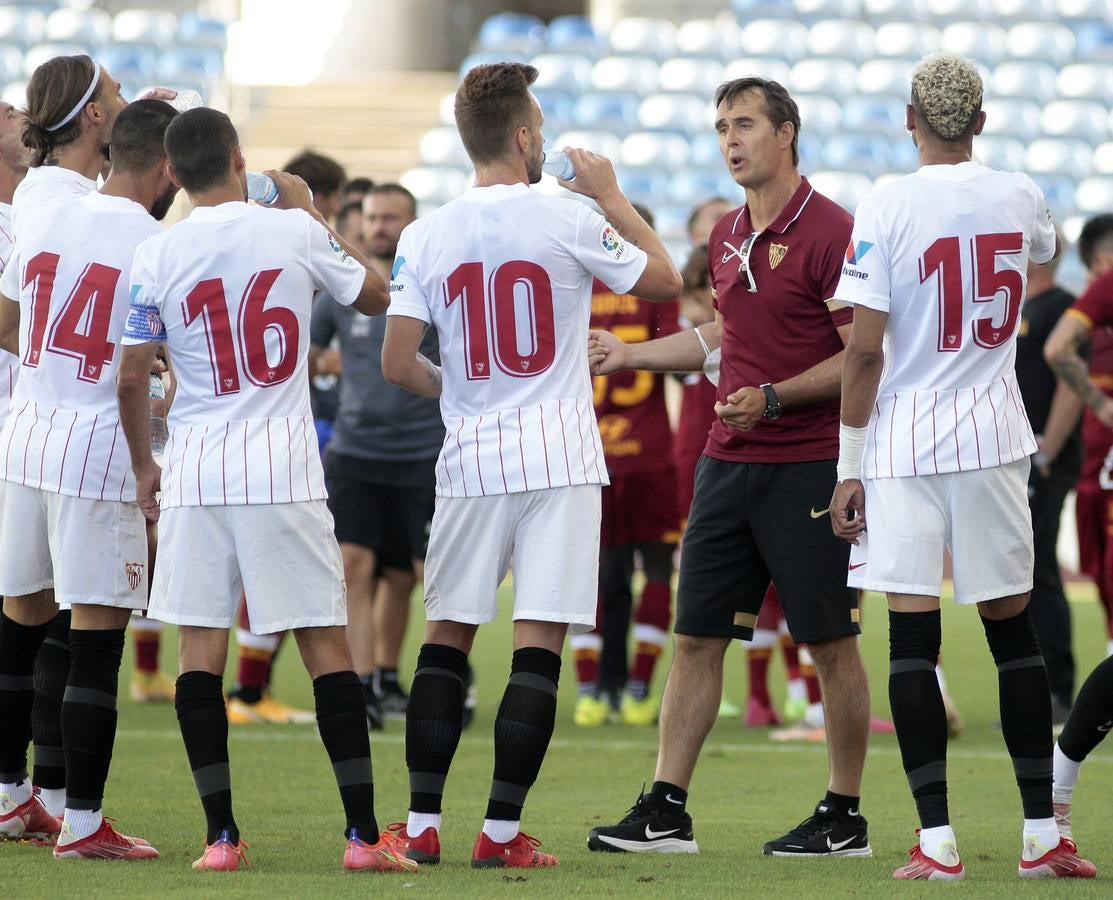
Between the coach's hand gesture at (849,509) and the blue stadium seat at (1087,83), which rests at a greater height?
the blue stadium seat at (1087,83)

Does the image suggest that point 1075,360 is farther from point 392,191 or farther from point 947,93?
point 947,93

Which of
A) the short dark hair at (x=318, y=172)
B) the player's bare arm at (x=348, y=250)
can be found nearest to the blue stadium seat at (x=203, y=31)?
the short dark hair at (x=318, y=172)

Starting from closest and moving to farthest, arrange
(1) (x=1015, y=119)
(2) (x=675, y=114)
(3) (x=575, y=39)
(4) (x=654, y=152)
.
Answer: (4) (x=654, y=152)
(1) (x=1015, y=119)
(2) (x=675, y=114)
(3) (x=575, y=39)

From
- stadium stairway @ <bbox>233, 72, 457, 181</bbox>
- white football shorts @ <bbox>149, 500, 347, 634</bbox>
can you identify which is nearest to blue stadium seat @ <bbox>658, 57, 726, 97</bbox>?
stadium stairway @ <bbox>233, 72, 457, 181</bbox>

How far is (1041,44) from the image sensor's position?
2114 cm

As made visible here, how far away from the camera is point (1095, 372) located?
8195 mm

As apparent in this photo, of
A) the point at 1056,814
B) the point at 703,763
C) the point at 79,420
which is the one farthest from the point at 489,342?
the point at 703,763

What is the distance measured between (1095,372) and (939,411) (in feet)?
13.9

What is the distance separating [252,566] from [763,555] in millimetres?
1488

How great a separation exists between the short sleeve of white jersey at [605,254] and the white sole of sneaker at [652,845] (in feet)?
5.09

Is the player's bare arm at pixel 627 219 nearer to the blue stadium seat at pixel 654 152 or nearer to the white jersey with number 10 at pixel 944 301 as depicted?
the white jersey with number 10 at pixel 944 301

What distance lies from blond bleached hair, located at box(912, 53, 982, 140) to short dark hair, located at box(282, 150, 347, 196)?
3.69 metres

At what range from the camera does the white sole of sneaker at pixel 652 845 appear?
4711mm

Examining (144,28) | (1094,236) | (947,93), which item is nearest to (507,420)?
(947,93)
